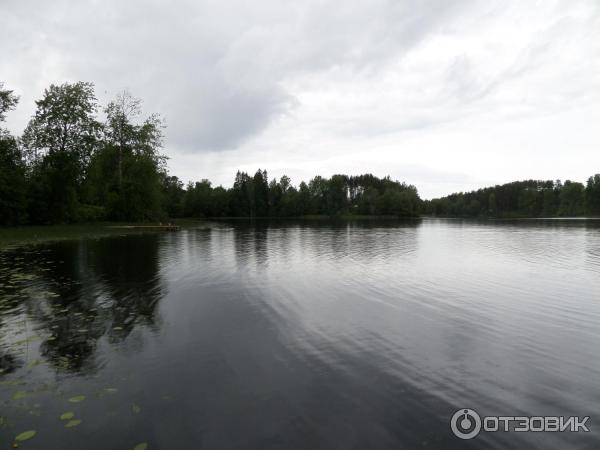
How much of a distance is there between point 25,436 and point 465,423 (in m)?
7.47

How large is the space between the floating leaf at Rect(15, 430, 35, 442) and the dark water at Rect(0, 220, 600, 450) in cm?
14

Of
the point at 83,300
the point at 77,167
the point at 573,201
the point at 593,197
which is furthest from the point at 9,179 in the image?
the point at 573,201

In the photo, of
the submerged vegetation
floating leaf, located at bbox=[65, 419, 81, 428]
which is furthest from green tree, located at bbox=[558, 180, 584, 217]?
floating leaf, located at bbox=[65, 419, 81, 428]

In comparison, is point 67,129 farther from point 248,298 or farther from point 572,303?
point 572,303

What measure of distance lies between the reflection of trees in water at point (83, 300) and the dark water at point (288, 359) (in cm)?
8

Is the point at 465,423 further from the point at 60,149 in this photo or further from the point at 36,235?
the point at 60,149

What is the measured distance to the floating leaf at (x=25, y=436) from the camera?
18.6ft

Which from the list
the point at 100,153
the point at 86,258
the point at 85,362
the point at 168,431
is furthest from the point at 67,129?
the point at 168,431

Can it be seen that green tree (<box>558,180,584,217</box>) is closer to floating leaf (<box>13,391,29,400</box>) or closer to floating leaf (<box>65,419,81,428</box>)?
floating leaf (<box>65,419,81,428</box>)

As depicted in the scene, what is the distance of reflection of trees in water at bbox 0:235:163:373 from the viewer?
952 centimetres

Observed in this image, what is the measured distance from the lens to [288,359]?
908 centimetres

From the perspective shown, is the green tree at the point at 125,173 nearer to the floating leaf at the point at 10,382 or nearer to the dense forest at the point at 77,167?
the dense forest at the point at 77,167

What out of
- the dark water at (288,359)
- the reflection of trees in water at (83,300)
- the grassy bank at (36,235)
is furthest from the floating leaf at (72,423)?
the grassy bank at (36,235)

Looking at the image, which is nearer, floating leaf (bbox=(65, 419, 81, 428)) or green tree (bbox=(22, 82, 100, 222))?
floating leaf (bbox=(65, 419, 81, 428))
